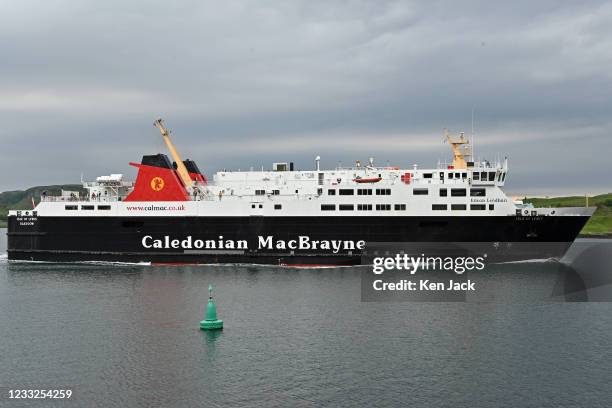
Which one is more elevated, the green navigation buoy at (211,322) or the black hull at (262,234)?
the black hull at (262,234)

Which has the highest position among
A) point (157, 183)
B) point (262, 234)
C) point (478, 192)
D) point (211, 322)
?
→ point (157, 183)

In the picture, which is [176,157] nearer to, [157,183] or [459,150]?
[157,183]

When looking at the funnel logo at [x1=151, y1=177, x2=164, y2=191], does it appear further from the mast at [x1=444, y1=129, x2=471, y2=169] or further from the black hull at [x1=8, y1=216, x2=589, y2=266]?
the mast at [x1=444, y1=129, x2=471, y2=169]

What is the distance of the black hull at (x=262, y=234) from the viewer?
140 ft

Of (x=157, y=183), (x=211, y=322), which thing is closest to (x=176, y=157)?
(x=157, y=183)

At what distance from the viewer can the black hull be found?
42.5 metres

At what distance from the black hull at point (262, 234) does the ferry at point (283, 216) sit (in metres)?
0.07

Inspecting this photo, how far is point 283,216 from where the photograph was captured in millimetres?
45094

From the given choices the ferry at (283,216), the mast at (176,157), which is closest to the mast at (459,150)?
the ferry at (283,216)

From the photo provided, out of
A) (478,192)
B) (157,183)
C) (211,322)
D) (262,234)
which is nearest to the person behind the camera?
(211,322)

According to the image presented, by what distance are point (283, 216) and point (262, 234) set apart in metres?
2.14

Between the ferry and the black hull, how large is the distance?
2.9 inches

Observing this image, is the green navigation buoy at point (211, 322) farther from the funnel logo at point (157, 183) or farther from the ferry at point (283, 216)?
the funnel logo at point (157, 183)

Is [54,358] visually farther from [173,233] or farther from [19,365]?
[173,233]
